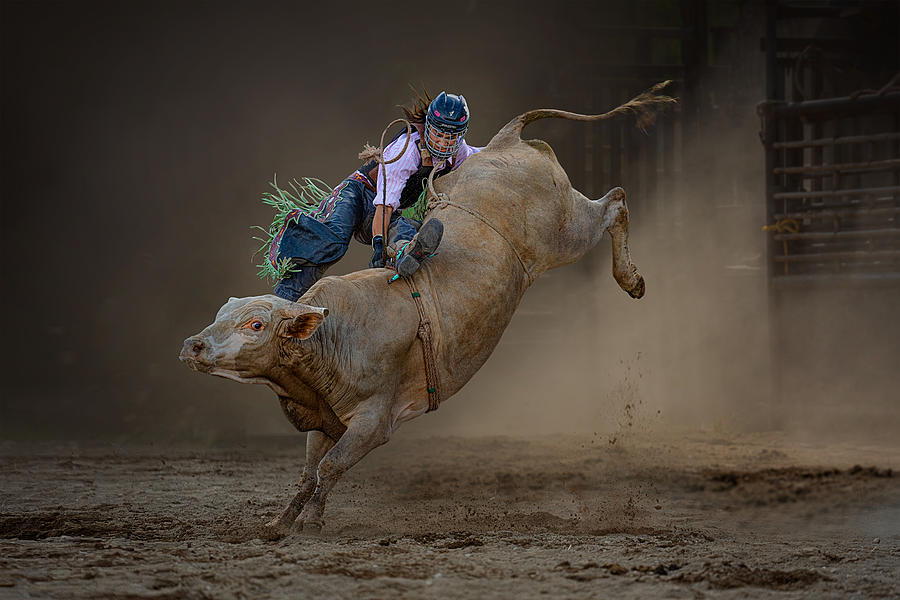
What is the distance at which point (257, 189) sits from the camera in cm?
965


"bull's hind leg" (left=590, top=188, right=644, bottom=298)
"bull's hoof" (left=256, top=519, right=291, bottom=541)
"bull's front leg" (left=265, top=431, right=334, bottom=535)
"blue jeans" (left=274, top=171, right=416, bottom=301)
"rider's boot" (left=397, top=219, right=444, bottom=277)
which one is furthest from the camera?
"bull's hind leg" (left=590, top=188, right=644, bottom=298)

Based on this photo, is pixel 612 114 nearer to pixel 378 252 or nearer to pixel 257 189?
pixel 378 252

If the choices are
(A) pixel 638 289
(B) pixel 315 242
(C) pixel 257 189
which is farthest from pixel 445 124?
(C) pixel 257 189

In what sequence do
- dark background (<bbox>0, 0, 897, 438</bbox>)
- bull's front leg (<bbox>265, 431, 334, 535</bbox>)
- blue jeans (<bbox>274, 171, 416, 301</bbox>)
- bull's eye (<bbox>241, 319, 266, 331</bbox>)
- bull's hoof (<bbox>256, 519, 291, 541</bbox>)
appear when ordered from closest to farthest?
bull's eye (<bbox>241, 319, 266, 331</bbox>), bull's hoof (<bbox>256, 519, 291, 541</bbox>), bull's front leg (<bbox>265, 431, 334, 535</bbox>), blue jeans (<bbox>274, 171, 416, 301</bbox>), dark background (<bbox>0, 0, 897, 438</bbox>)

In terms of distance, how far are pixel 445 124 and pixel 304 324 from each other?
1.20 meters

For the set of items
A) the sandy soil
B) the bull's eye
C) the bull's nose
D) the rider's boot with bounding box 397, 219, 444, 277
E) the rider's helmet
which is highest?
the rider's helmet

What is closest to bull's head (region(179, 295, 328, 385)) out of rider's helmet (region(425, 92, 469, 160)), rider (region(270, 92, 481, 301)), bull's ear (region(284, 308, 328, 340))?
bull's ear (region(284, 308, 328, 340))

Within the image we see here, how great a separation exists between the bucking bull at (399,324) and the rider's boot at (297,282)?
249 mm

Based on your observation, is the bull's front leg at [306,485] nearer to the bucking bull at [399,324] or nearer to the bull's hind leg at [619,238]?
the bucking bull at [399,324]

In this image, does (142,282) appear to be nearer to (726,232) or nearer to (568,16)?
(568,16)

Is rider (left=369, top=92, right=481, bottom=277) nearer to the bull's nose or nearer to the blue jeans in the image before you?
the blue jeans

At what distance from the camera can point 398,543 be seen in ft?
12.0

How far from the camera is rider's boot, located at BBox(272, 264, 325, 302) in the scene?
4156 mm

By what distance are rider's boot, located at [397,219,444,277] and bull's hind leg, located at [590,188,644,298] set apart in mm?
1273
